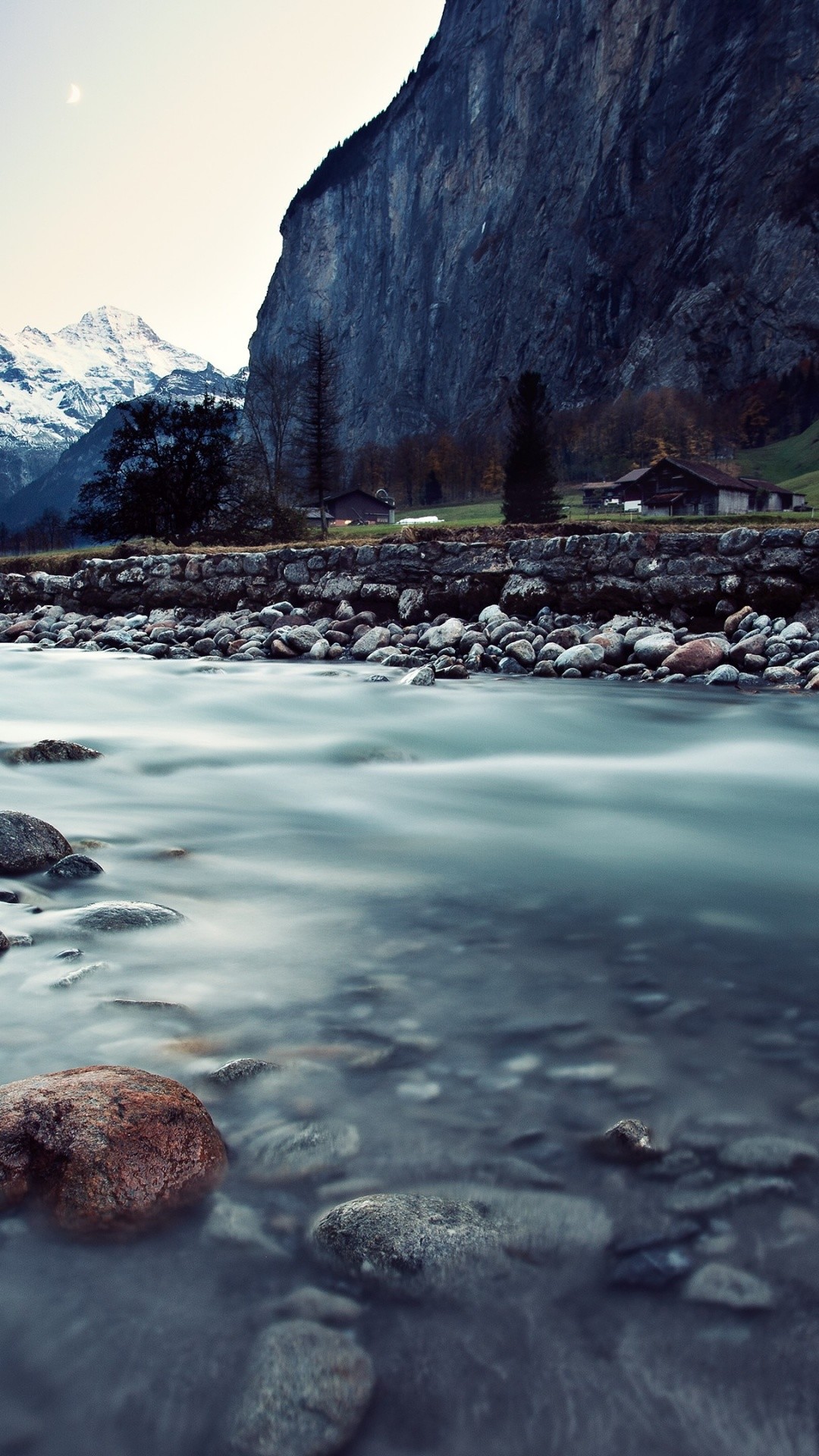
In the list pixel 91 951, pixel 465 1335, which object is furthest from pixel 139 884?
pixel 465 1335

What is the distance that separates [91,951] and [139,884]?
0.81 m

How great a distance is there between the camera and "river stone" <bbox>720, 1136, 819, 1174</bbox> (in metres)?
1.90

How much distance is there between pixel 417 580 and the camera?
13961mm

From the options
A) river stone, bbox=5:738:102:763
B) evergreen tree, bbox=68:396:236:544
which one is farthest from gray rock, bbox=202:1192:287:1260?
evergreen tree, bbox=68:396:236:544

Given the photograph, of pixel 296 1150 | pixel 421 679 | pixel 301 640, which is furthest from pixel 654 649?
pixel 296 1150

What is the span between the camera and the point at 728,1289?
159 centimetres

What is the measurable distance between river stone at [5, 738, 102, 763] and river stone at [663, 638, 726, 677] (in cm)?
674

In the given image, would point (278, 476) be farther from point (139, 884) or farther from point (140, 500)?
point (139, 884)

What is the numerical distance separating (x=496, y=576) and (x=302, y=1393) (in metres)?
12.4

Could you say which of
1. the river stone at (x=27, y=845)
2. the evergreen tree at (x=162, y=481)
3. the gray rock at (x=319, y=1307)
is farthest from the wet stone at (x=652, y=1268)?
the evergreen tree at (x=162, y=481)

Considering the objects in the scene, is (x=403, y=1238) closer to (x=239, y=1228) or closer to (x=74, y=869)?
(x=239, y=1228)

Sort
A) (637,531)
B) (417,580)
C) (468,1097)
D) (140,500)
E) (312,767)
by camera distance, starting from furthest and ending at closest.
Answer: (140,500) → (417,580) → (637,531) → (312,767) → (468,1097)

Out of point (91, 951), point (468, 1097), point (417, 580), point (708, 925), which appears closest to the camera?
point (468, 1097)

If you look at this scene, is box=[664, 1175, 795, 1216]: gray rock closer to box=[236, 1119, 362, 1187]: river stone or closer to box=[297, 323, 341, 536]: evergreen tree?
box=[236, 1119, 362, 1187]: river stone
